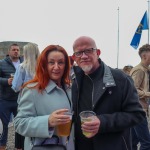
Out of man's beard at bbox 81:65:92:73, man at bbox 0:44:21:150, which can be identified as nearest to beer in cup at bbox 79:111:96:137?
man's beard at bbox 81:65:92:73

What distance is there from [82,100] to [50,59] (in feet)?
1.48

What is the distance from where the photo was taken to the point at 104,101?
8.73 ft

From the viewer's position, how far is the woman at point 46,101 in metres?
2.61

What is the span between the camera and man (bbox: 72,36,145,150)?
2615mm

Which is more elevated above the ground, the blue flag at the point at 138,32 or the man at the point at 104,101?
the blue flag at the point at 138,32

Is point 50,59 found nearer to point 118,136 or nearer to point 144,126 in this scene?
point 118,136

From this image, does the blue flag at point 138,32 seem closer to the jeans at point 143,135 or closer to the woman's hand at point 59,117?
the jeans at point 143,135

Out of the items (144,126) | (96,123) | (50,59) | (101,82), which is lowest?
(144,126)

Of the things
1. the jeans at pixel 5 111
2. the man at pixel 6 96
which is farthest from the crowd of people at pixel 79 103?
the jeans at pixel 5 111

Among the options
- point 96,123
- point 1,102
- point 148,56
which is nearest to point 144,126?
point 148,56

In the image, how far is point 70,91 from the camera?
2934 mm

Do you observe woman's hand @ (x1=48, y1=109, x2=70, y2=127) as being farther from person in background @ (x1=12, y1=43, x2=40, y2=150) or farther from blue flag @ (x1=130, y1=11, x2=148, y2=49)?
blue flag @ (x1=130, y1=11, x2=148, y2=49)

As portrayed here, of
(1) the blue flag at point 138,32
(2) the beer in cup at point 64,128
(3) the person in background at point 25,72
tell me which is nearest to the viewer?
(2) the beer in cup at point 64,128

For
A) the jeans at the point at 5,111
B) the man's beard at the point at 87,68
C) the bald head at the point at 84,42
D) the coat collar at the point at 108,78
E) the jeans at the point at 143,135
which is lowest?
the jeans at the point at 143,135
